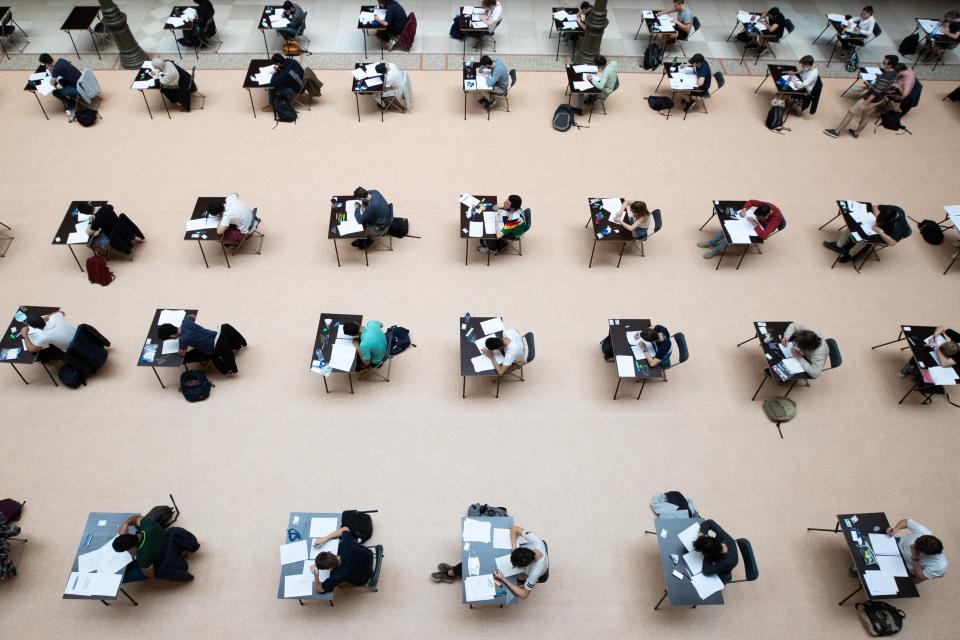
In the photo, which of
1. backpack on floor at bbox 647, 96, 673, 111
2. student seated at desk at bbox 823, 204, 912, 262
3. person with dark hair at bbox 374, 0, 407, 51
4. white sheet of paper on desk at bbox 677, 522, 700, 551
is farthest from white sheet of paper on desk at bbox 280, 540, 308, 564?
person with dark hair at bbox 374, 0, 407, 51

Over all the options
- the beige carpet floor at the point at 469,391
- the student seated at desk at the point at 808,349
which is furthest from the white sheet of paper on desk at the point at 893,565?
the student seated at desk at the point at 808,349

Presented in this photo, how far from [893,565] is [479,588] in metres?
4.80

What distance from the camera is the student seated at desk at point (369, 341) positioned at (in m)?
8.48

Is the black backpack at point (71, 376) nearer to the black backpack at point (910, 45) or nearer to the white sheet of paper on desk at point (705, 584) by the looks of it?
the white sheet of paper on desk at point (705, 584)

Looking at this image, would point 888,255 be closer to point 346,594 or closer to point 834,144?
point 834,144

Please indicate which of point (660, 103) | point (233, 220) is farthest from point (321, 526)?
point (660, 103)

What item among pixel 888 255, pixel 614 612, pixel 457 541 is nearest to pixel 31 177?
pixel 457 541

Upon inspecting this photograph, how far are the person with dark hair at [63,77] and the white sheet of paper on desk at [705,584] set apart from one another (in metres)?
14.4

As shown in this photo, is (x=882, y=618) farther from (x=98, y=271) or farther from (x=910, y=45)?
(x=910, y=45)

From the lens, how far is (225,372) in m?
9.05

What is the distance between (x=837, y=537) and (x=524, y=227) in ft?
20.5

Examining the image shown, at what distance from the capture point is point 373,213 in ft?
33.1

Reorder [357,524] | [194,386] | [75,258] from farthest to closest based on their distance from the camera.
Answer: [75,258], [194,386], [357,524]

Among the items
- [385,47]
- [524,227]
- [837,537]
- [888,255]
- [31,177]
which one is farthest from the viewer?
[385,47]
